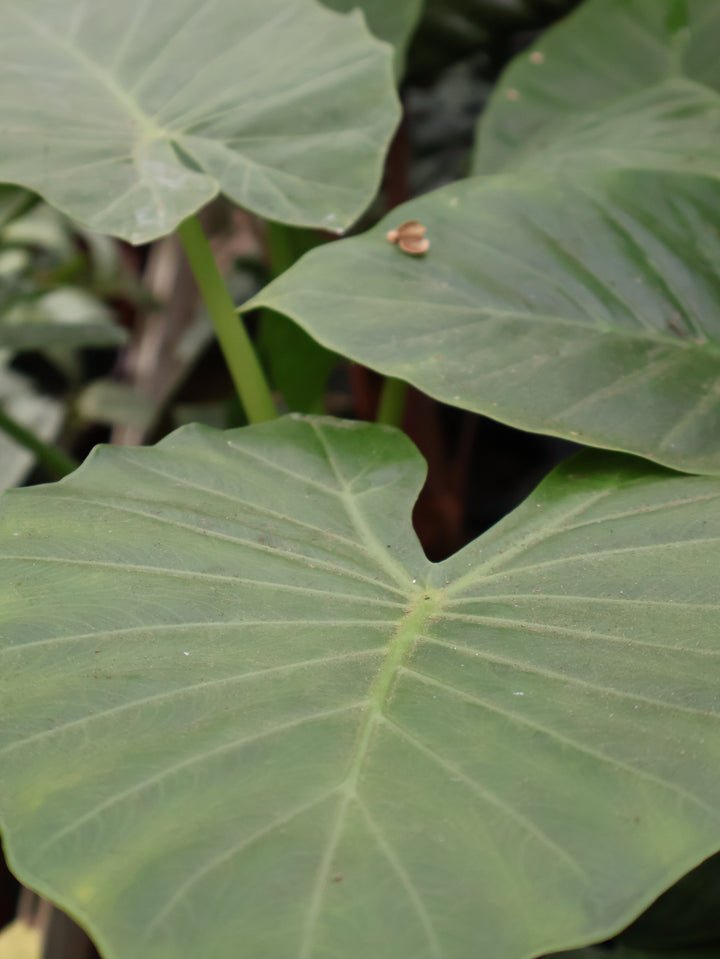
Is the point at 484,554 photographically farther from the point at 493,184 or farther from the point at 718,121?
the point at 718,121

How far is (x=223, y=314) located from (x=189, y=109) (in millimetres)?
243

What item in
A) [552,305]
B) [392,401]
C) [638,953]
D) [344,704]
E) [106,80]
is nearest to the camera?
[344,704]

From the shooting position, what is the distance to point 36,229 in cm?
198

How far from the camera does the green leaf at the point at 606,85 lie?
1061mm

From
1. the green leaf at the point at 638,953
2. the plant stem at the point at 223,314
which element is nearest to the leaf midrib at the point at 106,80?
the plant stem at the point at 223,314

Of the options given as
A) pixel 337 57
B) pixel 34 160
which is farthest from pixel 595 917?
pixel 337 57

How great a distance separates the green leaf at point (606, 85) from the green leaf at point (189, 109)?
0.82 feet

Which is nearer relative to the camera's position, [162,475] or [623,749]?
[623,749]

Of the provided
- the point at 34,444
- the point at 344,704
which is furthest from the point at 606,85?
the point at 344,704

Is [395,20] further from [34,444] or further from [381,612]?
[381,612]

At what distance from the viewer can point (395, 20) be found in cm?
126

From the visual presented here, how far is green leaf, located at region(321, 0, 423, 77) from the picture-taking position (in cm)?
125

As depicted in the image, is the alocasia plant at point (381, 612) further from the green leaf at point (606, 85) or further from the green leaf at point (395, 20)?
the green leaf at point (395, 20)

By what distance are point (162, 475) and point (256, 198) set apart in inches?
12.7
